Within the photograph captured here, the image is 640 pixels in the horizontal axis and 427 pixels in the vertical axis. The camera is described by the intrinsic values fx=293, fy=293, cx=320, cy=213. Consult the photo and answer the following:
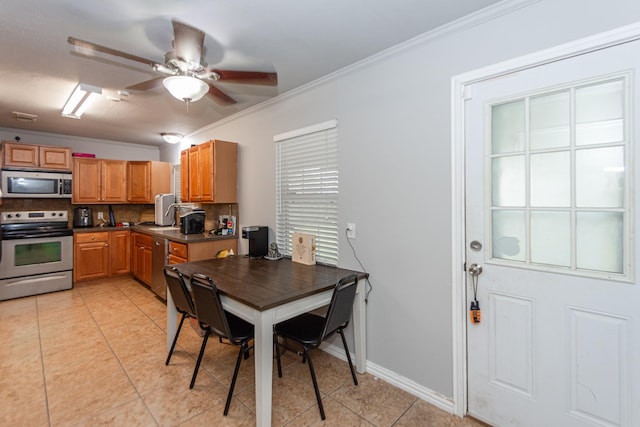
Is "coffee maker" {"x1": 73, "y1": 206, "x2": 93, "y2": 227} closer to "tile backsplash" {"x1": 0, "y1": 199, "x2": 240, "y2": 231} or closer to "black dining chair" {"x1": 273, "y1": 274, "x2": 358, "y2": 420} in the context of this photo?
"tile backsplash" {"x1": 0, "y1": 199, "x2": 240, "y2": 231}

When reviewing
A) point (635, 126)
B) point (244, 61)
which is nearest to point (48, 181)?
point (244, 61)

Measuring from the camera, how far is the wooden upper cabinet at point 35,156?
424 centimetres

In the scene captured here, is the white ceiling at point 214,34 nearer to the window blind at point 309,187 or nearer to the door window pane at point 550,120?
the window blind at point 309,187

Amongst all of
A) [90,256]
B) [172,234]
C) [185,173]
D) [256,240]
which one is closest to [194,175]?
[185,173]

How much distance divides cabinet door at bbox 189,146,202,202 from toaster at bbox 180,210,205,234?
0.22 meters

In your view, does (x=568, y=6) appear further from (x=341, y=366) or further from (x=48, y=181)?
(x=48, y=181)

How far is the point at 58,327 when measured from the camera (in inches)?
127

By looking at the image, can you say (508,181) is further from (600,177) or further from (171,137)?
(171,137)

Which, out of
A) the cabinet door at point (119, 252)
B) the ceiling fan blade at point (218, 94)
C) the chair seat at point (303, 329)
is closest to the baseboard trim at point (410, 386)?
the chair seat at point (303, 329)

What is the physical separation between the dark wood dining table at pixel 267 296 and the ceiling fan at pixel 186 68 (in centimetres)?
135

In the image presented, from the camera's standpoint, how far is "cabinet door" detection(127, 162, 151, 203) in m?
5.42

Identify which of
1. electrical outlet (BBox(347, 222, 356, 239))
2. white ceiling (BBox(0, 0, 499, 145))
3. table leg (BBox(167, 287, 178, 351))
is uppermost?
white ceiling (BBox(0, 0, 499, 145))

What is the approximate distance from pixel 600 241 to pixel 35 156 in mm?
6521

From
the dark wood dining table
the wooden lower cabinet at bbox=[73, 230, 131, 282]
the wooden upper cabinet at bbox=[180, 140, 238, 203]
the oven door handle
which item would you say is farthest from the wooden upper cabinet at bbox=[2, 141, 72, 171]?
the dark wood dining table
